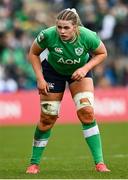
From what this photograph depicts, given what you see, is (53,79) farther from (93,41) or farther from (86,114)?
(93,41)

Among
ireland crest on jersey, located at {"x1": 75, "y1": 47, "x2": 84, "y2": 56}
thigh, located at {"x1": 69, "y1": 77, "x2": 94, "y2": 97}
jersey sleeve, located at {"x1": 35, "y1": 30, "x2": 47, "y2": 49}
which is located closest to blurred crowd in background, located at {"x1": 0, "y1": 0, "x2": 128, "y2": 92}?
thigh, located at {"x1": 69, "y1": 77, "x2": 94, "y2": 97}

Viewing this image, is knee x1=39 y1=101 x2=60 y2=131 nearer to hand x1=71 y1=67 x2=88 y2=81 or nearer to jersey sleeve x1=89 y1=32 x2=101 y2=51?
hand x1=71 y1=67 x2=88 y2=81

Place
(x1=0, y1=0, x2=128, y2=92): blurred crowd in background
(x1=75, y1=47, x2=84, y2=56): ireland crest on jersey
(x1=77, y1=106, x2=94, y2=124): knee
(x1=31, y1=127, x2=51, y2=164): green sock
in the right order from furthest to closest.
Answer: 1. (x1=0, y1=0, x2=128, y2=92): blurred crowd in background
2. (x1=31, y1=127, x2=51, y2=164): green sock
3. (x1=77, y1=106, x2=94, y2=124): knee
4. (x1=75, y1=47, x2=84, y2=56): ireland crest on jersey

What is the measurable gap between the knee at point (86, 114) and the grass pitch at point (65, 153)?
690 mm

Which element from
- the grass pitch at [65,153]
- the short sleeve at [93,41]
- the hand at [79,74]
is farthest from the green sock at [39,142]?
the short sleeve at [93,41]

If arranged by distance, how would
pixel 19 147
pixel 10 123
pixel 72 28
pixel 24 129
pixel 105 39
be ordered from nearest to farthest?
1. pixel 72 28
2. pixel 19 147
3. pixel 24 129
4. pixel 10 123
5. pixel 105 39

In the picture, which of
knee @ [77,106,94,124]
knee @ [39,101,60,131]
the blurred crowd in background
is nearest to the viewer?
knee @ [77,106,94,124]

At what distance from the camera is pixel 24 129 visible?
20.1 m

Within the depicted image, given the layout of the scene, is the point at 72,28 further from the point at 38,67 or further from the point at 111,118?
the point at 111,118

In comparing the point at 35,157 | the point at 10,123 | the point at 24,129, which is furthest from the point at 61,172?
the point at 10,123

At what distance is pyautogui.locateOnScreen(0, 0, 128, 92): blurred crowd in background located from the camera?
2277 centimetres

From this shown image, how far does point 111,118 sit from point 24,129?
2.99m

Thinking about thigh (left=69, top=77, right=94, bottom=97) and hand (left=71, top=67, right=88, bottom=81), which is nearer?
hand (left=71, top=67, right=88, bottom=81)

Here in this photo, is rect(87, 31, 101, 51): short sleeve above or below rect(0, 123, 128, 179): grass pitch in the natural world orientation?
above
